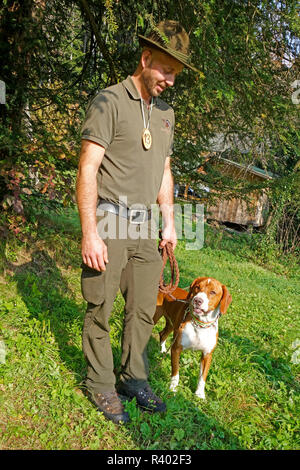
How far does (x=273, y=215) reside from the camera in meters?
17.2

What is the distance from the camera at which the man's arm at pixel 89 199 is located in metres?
2.60

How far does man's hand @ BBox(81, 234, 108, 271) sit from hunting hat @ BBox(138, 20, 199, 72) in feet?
4.47

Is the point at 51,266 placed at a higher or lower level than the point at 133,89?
lower

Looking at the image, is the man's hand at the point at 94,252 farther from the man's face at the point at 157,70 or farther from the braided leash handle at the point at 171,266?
the man's face at the point at 157,70

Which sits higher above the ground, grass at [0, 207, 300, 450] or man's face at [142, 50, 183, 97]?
man's face at [142, 50, 183, 97]

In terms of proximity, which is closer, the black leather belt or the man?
the man

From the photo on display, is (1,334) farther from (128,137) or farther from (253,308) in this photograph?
(253,308)

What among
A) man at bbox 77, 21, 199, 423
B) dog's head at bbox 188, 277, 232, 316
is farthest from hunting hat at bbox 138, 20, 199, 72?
dog's head at bbox 188, 277, 232, 316

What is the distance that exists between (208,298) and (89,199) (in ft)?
4.70

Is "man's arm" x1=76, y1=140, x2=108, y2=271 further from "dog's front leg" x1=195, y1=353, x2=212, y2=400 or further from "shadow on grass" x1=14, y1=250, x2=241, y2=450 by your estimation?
"dog's front leg" x1=195, y1=353, x2=212, y2=400

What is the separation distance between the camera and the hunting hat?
2.69 m

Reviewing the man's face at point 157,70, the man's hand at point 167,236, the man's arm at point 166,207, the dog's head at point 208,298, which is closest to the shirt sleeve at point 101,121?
→ the man's face at point 157,70

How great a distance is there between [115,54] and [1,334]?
397 cm

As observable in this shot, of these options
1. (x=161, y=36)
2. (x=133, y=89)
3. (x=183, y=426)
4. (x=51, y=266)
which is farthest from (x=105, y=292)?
(x=51, y=266)
